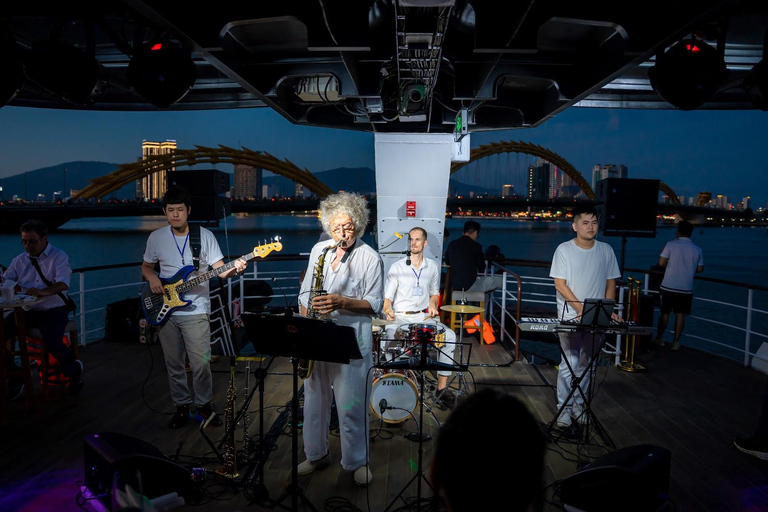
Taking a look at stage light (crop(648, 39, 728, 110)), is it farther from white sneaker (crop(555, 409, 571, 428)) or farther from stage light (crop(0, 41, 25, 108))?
stage light (crop(0, 41, 25, 108))

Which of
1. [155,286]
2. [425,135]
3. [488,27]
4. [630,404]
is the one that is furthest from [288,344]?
[425,135]

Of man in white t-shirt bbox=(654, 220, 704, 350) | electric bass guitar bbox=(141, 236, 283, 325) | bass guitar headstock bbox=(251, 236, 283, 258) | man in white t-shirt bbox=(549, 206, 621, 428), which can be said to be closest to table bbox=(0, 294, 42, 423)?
electric bass guitar bbox=(141, 236, 283, 325)

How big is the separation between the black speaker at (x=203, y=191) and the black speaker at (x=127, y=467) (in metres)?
3.46

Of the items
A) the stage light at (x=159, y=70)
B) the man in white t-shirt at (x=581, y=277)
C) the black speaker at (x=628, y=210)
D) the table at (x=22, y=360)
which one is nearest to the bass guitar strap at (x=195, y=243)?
the stage light at (x=159, y=70)

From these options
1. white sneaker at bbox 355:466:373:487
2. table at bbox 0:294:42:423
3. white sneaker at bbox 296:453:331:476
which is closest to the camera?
white sneaker at bbox 355:466:373:487

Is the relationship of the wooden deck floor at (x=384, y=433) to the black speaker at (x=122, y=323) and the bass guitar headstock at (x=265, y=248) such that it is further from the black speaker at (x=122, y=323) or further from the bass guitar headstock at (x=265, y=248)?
the bass guitar headstock at (x=265, y=248)

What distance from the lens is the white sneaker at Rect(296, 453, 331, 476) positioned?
3410mm

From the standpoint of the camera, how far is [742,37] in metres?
5.05

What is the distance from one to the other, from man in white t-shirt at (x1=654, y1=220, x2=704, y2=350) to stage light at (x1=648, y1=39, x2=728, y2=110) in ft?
11.5

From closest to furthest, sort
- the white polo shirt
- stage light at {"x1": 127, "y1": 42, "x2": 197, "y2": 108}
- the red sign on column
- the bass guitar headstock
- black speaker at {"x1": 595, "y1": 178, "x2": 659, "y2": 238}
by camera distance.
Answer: stage light at {"x1": 127, "y1": 42, "x2": 197, "y2": 108}
the bass guitar headstock
the white polo shirt
black speaker at {"x1": 595, "y1": 178, "x2": 659, "y2": 238}
the red sign on column

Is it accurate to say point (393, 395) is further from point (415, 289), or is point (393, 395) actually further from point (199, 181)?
point (199, 181)

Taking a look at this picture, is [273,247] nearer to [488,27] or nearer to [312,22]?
[312,22]

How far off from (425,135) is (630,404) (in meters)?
4.42

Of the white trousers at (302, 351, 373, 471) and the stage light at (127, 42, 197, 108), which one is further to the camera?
the stage light at (127, 42, 197, 108)
